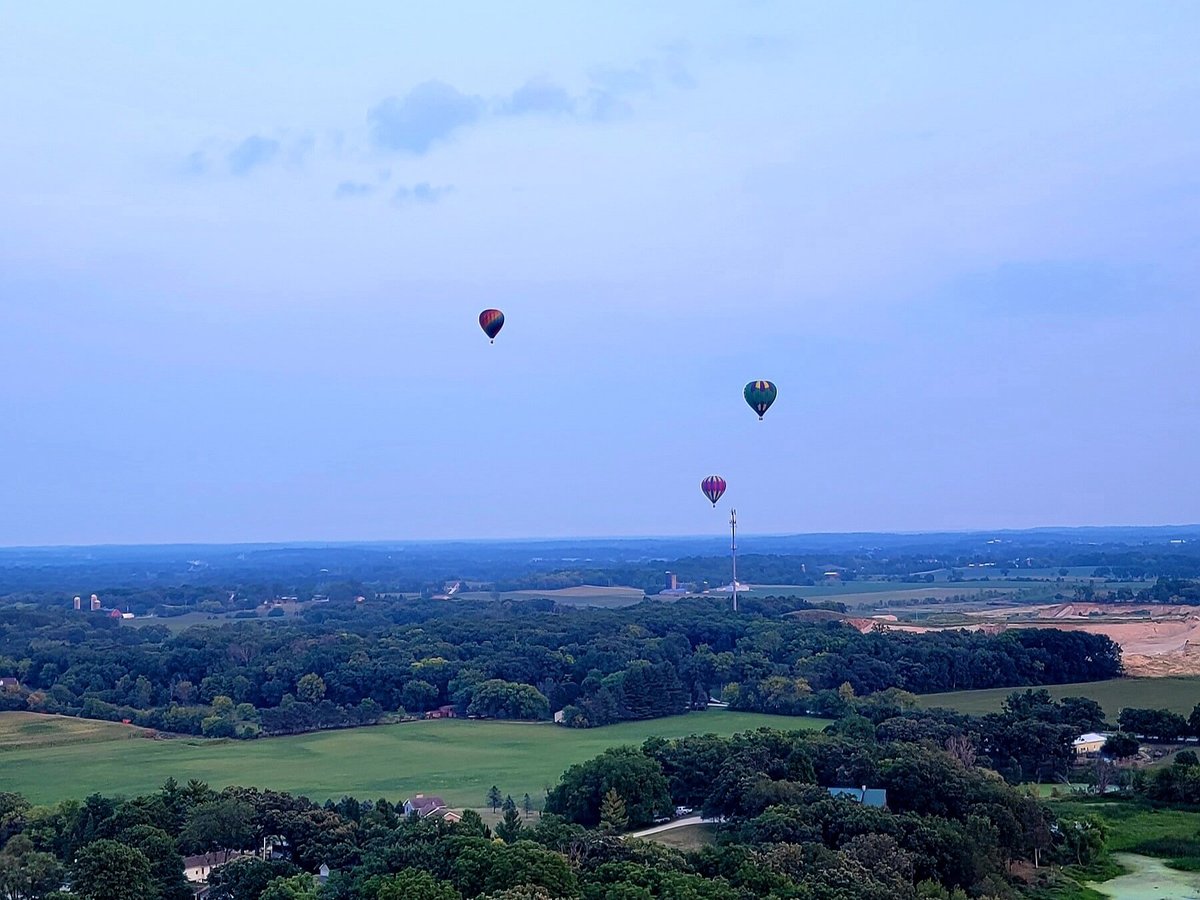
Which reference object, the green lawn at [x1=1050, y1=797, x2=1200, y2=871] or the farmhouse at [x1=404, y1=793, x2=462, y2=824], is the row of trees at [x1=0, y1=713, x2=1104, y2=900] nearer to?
the farmhouse at [x1=404, y1=793, x2=462, y2=824]

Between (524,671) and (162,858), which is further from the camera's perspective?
(524,671)

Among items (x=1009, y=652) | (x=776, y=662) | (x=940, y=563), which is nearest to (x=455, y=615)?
(x=776, y=662)

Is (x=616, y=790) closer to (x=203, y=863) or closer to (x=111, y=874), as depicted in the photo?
(x=203, y=863)

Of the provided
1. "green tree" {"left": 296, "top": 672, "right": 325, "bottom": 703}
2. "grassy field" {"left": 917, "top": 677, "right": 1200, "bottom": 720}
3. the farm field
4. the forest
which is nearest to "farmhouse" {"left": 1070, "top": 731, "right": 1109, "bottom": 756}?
"grassy field" {"left": 917, "top": 677, "right": 1200, "bottom": 720}

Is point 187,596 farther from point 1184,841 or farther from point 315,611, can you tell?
point 1184,841

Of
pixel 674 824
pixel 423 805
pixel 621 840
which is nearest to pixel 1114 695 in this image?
pixel 674 824
